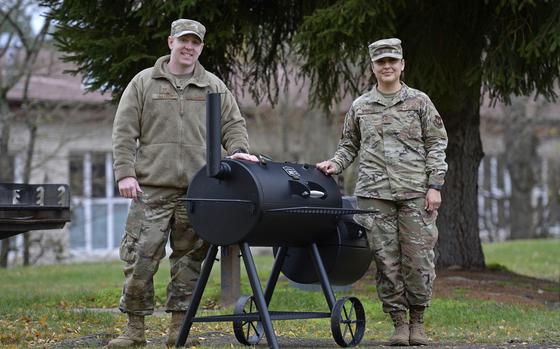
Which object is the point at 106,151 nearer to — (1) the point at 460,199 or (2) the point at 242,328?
(1) the point at 460,199

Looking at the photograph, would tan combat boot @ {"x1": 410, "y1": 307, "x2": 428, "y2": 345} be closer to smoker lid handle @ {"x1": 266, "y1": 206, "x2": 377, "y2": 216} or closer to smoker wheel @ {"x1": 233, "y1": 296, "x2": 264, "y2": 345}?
smoker lid handle @ {"x1": 266, "y1": 206, "x2": 377, "y2": 216}

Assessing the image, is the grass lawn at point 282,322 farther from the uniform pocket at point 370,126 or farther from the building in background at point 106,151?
the building in background at point 106,151

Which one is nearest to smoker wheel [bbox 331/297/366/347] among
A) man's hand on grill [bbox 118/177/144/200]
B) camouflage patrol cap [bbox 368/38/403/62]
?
man's hand on grill [bbox 118/177/144/200]

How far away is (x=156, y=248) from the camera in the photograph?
7156 mm

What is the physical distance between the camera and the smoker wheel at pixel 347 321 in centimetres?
709

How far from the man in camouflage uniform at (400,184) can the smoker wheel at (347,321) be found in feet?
0.93

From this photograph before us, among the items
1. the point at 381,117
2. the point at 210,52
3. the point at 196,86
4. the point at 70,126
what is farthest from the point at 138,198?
the point at 70,126

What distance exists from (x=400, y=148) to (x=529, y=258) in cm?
1340

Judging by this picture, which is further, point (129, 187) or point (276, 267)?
point (276, 267)

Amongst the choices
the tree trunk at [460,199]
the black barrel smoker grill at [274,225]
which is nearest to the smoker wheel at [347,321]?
the black barrel smoker grill at [274,225]

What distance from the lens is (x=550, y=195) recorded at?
95.5 feet

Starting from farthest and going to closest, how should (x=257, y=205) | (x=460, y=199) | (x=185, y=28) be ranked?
(x=460, y=199) < (x=185, y=28) < (x=257, y=205)

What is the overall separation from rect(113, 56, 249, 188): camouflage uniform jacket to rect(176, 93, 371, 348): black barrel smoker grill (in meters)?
0.32

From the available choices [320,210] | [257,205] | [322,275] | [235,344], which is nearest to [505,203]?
[235,344]
